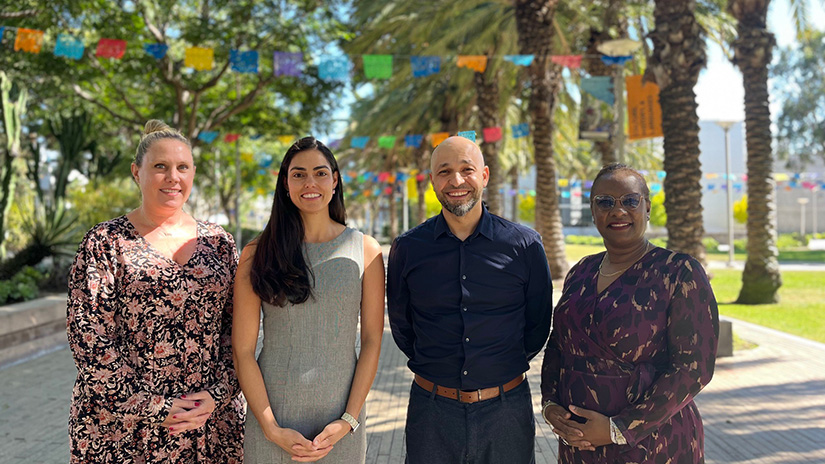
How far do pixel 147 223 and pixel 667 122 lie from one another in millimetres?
7789

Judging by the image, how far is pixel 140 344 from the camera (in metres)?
2.45

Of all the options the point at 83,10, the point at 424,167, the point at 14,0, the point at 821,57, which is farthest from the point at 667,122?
the point at 821,57

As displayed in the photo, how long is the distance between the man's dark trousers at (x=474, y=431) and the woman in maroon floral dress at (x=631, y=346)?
0.15 metres

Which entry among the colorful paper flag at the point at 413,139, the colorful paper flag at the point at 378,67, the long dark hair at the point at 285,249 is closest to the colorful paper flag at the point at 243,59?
the colorful paper flag at the point at 378,67

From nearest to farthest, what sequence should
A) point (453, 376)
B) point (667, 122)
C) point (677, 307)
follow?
point (677, 307) < point (453, 376) < point (667, 122)

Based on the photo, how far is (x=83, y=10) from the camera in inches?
510

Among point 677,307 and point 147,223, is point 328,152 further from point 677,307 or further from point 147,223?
point 677,307

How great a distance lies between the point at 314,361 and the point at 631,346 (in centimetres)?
119

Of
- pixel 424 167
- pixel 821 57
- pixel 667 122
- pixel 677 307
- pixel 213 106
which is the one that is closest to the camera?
pixel 677 307

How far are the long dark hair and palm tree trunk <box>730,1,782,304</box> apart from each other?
10827 millimetres

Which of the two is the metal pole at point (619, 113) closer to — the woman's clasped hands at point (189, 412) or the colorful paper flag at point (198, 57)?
the colorful paper flag at point (198, 57)

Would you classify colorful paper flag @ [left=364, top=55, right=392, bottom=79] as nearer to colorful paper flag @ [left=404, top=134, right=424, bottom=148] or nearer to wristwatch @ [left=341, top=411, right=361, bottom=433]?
colorful paper flag @ [left=404, top=134, right=424, bottom=148]

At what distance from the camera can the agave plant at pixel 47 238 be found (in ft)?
36.3

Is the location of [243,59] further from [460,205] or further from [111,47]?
[460,205]
